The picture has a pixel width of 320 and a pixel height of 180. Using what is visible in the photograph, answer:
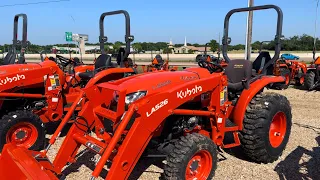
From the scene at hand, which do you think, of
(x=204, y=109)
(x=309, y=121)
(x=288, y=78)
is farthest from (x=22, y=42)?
(x=288, y=78)

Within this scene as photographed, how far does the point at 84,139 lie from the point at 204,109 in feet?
4.57

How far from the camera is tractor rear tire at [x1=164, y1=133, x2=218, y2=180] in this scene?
3039 millimetres

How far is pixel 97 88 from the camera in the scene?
11.4 ft

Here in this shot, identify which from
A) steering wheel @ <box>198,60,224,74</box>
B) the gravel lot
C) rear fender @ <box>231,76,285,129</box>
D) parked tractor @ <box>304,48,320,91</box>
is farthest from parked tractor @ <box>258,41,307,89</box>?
steering wheel @ <box>198,60,224,74</box>

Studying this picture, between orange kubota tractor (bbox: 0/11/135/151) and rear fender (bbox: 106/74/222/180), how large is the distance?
1.64 meters

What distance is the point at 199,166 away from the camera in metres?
3.38

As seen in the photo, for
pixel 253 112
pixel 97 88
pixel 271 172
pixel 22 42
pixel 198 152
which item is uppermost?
pixel 22 42

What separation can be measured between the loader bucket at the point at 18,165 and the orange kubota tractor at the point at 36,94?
4.89 ft

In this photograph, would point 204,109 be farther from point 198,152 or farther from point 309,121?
point 309,121

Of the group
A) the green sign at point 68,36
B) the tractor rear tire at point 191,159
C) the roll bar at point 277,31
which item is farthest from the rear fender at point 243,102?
the green sign at point 68,36

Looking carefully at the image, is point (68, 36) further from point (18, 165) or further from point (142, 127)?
point (142, 127)

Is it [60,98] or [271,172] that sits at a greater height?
[60,98]

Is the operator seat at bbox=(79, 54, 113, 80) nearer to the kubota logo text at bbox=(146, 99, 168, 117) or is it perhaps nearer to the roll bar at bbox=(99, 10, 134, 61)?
the roll bar at bbox=(99, 10, 134, 61)

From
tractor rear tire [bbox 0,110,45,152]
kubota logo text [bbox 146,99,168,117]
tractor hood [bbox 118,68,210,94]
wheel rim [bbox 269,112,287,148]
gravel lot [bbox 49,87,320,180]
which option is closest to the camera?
kubota logo text [bbox 146,99,168,117]
